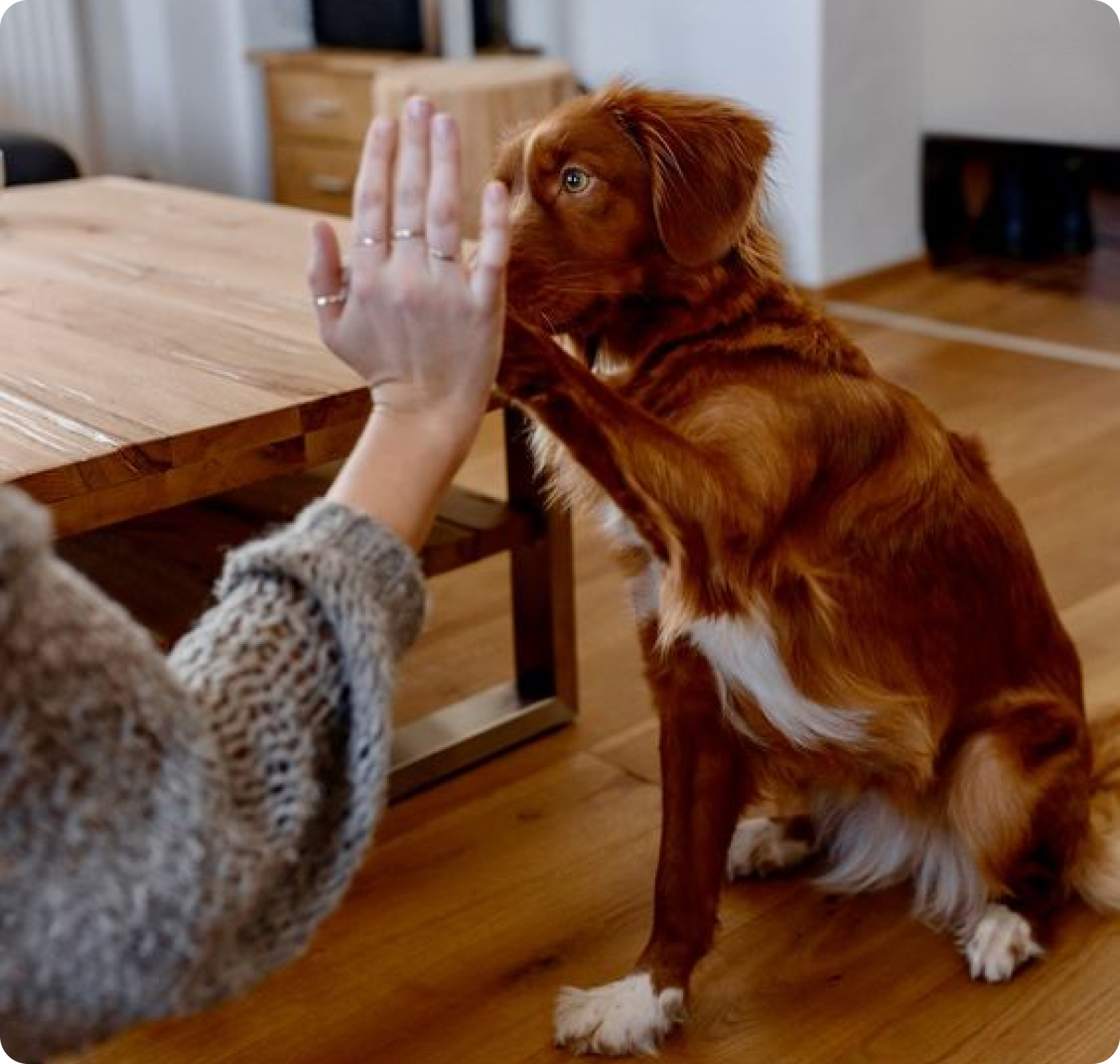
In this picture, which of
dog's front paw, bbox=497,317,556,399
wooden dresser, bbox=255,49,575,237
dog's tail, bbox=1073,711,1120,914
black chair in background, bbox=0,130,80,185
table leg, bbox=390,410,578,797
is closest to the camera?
dog's front paw, bbox=497,317,556,399

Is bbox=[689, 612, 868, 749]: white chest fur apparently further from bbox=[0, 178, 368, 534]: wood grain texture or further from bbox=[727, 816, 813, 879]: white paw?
bbox=[0, 178, 368, 534]: wood grain texture

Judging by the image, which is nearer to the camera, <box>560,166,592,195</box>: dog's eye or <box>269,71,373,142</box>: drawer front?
<box>560,166,592,195</box>: dog's eye

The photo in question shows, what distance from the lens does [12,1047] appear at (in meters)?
0.83

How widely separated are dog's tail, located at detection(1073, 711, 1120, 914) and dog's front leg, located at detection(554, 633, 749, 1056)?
41 cm

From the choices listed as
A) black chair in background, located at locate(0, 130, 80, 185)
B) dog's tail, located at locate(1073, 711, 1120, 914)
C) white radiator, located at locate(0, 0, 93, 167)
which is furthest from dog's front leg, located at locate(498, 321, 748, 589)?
white radiator, located at locate(0, 0, 93, 167)

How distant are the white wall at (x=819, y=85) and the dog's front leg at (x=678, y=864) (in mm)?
2875

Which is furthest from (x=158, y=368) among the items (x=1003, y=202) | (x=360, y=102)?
(x=1003, y=202)

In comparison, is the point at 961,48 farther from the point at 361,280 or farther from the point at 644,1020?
the point at 361,280

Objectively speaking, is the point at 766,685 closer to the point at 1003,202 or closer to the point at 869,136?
the point at 869,136

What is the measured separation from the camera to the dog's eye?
153cm

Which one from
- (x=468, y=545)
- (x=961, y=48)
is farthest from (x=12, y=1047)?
(x=961, y=48)

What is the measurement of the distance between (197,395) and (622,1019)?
75cm

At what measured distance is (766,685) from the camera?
5.20 ft

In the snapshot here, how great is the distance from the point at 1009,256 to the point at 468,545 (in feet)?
10.3
